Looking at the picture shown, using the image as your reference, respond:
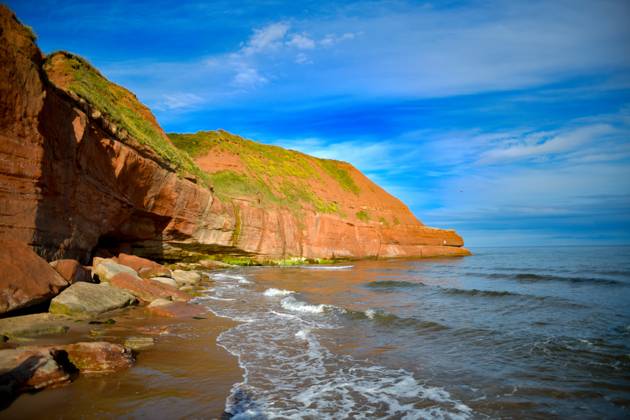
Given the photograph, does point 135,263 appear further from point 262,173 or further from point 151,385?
point 262,173

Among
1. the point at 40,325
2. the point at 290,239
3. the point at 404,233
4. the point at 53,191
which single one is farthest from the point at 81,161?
the point at 404,233

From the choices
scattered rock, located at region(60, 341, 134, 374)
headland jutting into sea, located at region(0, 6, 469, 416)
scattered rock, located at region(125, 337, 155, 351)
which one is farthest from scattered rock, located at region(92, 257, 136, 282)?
scattered rock, located at region(60, 341, 134, 374)

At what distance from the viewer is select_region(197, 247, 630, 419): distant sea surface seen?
5.18 metres

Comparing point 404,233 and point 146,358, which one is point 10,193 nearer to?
point 146,358

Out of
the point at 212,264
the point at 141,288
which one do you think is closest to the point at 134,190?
the point at 141,288

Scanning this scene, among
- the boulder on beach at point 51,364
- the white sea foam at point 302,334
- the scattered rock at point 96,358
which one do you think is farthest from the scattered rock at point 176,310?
the scattered rock at point 96,358

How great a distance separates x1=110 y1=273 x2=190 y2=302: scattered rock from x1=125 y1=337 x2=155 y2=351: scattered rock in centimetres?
464

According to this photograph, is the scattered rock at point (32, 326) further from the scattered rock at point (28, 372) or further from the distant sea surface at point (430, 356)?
the distant sea surface at point (430, 356)

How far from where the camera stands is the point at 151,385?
5363 millimetres

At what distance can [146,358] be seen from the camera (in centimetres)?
657

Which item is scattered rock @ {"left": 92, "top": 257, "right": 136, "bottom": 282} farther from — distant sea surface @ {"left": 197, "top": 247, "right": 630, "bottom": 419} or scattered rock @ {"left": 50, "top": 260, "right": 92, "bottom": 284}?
distant sea surface @ {"left": 197, "top": 247, "right": 630, "bottom": 419}

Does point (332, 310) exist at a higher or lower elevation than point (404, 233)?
lower

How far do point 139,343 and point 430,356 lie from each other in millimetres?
5694

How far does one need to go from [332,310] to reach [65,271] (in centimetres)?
774
